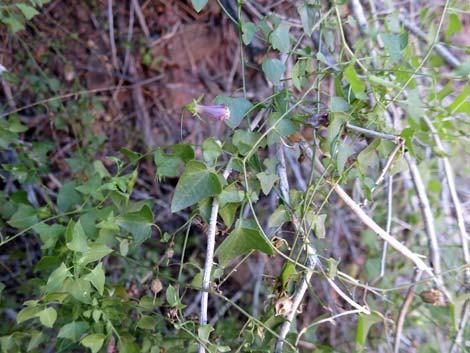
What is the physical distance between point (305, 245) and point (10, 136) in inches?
29.1

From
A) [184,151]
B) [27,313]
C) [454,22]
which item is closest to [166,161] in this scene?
[184,151]

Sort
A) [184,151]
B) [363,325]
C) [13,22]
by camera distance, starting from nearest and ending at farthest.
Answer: [184,151], [363,325], [13,22]

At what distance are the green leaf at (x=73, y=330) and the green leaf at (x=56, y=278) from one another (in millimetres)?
145

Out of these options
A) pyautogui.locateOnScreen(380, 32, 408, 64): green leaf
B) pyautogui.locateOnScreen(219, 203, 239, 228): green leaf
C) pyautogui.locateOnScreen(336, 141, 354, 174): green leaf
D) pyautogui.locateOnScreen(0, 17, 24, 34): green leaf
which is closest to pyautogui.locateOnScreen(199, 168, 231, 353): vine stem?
pyautogui.locateOnScreen(219, 203, 239, 228): green leaf

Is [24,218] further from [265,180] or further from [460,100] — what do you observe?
[460,100]

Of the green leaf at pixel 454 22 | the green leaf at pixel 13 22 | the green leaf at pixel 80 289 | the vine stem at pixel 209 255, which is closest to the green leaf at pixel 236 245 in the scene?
the vine stem at pixel 209 255

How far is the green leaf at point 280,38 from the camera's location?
1.00m

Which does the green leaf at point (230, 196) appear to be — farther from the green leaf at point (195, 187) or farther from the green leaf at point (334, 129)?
the green leaf at point (334, 129)

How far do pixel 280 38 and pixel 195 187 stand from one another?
1.07 feet

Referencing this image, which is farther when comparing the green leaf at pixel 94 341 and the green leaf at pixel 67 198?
the green leaf at pixel 67 198

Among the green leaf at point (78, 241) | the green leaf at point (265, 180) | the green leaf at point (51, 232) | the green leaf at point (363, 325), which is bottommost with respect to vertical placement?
the green leaf at point (363, 325)

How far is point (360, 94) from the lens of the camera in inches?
35.4

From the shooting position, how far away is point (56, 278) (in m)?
0.91

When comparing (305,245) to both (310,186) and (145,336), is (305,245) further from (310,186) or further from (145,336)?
(145,336)
